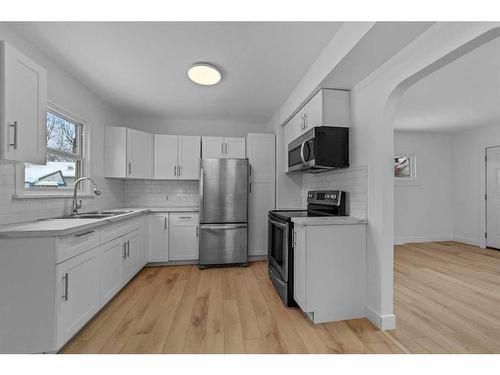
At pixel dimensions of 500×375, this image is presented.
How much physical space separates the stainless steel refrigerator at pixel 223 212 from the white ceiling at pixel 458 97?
2601mm

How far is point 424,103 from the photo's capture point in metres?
3.54

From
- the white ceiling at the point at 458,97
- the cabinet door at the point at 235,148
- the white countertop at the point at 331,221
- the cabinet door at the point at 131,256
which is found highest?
the white ceiling at the point at 458,97

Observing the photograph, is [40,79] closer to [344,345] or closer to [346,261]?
[346,261]

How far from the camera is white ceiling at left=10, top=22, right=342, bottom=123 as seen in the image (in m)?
1.89

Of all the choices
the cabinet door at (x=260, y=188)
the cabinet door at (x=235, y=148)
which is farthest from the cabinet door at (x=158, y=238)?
the cabinet door at (x=235, y=148)

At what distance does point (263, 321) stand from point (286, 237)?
0.77 meters

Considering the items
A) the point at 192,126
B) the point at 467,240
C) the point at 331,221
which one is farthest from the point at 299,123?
the point at 467,240

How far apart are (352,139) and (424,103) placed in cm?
207

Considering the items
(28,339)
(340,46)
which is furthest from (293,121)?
(28,339)

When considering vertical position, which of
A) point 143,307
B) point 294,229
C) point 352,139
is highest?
point 352,139

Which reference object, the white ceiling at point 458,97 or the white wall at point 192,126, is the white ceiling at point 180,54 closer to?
the white wall at point 192,126

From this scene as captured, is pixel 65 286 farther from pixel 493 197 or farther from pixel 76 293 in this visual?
pixel 493 197

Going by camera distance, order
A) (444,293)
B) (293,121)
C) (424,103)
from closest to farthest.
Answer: (444,293), (293,121), (424,103)

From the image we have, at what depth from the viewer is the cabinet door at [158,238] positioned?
3582 millimetres
